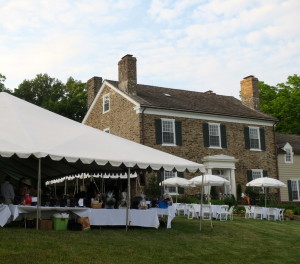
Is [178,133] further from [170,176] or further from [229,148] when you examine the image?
[229,148]

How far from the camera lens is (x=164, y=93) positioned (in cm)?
2877

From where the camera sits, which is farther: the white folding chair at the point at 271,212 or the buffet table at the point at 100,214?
the white folding chair at the point at 271,212

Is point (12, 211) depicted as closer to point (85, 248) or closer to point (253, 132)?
point (85, 248)

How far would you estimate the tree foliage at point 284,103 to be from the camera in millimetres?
40688

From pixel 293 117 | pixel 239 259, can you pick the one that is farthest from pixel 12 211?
pixel 293 117

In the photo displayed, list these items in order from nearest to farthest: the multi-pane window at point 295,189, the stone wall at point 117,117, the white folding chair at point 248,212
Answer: the white folding chair at point 248,212, the stone wall at point 117,117, the multi-pane window at point 295,189

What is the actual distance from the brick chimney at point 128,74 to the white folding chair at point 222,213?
10.3 m

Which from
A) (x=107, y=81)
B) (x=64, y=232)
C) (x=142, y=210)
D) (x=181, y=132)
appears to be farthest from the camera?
(x=107, y=81)

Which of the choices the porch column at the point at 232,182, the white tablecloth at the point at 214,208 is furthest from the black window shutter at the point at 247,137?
the white tablecloth at the point at 214,208

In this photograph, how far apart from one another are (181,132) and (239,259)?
16.0 metres

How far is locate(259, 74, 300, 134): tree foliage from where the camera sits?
40.7 m

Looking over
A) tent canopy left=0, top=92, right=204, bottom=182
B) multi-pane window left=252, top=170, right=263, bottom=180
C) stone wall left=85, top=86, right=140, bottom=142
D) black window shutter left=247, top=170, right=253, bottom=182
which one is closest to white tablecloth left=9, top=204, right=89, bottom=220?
tent canopy left=0, top=92, right=204, bottom=182

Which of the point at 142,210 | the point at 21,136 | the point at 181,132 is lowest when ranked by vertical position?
the point at 142,210

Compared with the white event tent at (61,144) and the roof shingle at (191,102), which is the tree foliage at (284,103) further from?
the white event tent at (61,144)
